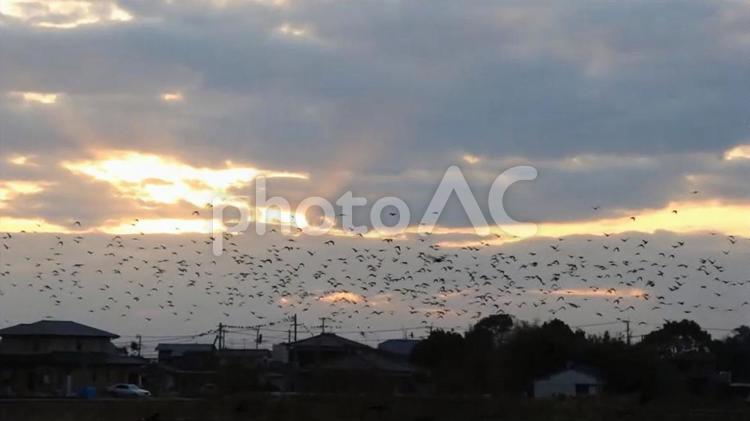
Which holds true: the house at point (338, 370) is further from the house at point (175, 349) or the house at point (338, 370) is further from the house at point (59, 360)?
the house at point (175, 349)

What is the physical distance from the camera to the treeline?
67562 mm

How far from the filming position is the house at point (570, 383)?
7894cm

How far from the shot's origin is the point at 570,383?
80062mm

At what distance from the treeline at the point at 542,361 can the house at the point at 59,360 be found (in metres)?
25.1

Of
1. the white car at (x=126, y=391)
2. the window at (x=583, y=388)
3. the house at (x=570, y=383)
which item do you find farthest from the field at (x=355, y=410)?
the white car at (x=126, y=391)

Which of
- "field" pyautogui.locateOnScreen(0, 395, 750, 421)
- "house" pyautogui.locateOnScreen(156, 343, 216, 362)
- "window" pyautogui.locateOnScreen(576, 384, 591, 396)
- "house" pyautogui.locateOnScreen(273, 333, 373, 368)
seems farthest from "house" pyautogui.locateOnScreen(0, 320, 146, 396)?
"window" pyautogui.locateOnScreen(576, 384, 591, 396)

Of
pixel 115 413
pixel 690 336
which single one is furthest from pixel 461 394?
pixel 690 336

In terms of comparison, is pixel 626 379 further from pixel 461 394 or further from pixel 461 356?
pixel 461 394

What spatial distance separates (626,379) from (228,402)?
32.8 meters

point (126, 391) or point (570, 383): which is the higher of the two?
point (570, 383)

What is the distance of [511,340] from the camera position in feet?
276

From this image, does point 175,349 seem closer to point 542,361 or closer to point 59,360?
point 59,360

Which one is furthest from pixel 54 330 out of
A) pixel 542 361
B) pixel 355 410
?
pixel 355 410

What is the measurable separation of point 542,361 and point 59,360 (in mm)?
38807
